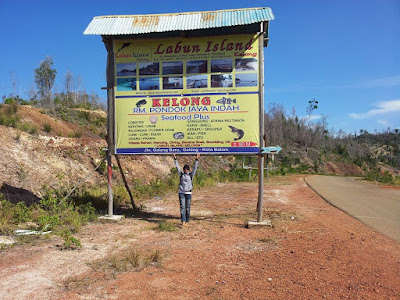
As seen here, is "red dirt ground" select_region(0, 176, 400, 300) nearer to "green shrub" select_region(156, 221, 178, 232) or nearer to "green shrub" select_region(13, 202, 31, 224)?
"green shrub" select_region(156, 221, 178, 232)

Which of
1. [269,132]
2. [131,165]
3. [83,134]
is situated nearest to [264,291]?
[131,165]

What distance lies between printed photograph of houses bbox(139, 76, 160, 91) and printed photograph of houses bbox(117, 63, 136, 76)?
0.33m

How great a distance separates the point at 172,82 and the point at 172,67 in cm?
39

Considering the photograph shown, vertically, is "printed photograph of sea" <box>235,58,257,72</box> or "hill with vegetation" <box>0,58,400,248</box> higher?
"printed photograph of sea" <box>235,58,257,72</box>

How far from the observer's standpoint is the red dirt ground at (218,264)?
13.2ft

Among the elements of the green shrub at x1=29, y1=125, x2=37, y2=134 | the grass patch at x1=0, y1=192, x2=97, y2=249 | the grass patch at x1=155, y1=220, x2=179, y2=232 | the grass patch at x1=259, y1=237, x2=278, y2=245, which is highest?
the green shrub at x1=29, y1=125, x2=37, y2=134

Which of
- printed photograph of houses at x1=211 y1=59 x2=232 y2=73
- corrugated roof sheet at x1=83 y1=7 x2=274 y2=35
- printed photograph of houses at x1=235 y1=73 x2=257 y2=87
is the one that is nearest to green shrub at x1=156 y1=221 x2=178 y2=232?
printed photograph of houses at x1=235 y1=73 x2=257 y2=87

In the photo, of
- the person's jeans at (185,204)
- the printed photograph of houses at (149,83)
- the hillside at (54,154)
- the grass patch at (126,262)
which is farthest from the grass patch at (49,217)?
the printed photograph of houses at (149,83)

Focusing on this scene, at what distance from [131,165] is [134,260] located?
39.7 feet

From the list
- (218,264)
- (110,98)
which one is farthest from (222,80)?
(218,264)

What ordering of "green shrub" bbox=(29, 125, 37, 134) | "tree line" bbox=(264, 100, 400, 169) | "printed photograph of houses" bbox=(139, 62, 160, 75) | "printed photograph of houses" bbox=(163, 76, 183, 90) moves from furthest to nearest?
"tree line" bbox=(264, 100, 400, 169), "green shrub" bbox=(29, 125, 37, 134), "printed photograph of houses" bbox=(139, 62, 160, 75), "printed photograph of houses" bbox=(163, 76, 183, 90)

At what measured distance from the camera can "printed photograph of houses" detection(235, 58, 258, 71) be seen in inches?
313

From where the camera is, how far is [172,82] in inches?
323

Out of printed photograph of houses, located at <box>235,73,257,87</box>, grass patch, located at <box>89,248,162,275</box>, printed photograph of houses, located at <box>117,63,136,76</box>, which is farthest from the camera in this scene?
printed photograph of houses, located at <box>117,63,136,76</box>
